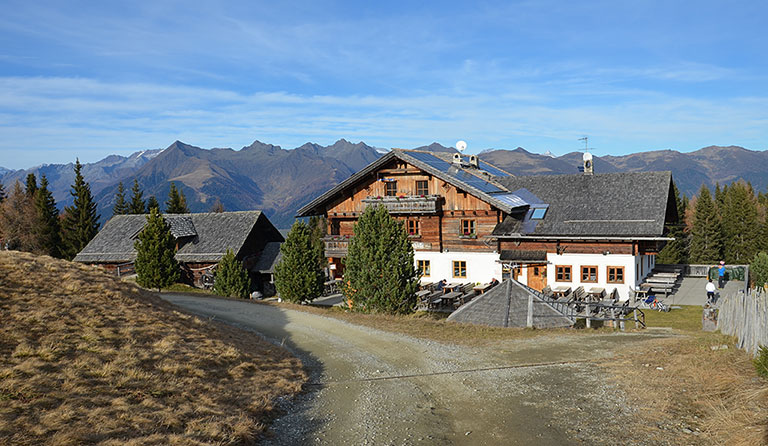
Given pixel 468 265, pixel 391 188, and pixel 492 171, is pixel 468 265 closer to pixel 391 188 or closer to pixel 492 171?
pixel 391 188

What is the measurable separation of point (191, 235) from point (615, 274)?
115ft

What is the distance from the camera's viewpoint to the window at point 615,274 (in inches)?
1248

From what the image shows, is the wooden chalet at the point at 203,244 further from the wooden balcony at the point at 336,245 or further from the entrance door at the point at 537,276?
the entrance door at the point at 537,276

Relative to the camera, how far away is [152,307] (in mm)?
17703

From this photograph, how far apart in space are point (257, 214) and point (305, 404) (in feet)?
129

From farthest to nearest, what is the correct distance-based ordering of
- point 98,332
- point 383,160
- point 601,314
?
point 383,160, point 601,314, point 98,332

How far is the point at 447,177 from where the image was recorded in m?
36.7

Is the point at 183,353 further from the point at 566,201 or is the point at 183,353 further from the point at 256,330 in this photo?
the point at 566,201

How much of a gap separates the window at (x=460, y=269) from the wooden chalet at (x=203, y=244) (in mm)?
16876

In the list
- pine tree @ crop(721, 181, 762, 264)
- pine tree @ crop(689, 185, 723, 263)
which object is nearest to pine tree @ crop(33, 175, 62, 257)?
pine tree @ crop(689, 185, 723, 263)

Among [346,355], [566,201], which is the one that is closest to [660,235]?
[566,201]

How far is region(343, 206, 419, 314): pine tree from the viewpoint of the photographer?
2461 cm

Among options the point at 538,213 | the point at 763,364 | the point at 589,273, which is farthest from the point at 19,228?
the point at 763,364

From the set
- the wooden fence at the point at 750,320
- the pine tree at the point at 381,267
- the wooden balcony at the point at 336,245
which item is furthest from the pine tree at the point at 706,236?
the wooden fence at the point at 750,320
